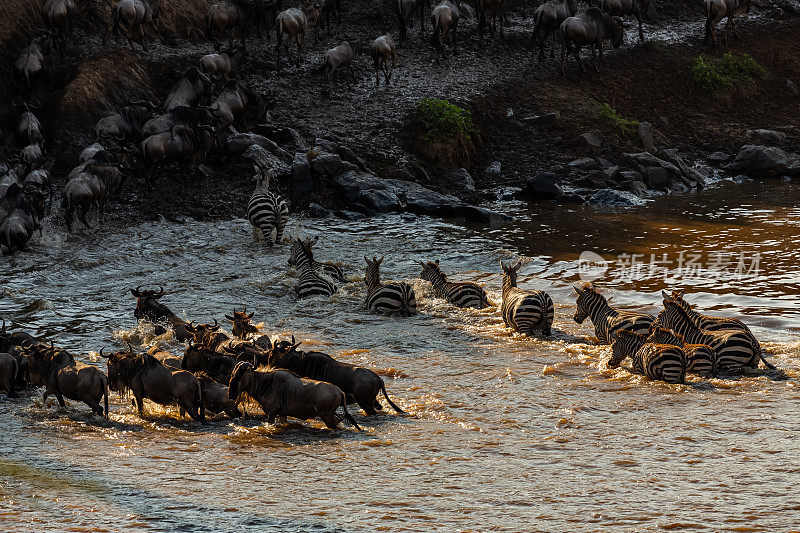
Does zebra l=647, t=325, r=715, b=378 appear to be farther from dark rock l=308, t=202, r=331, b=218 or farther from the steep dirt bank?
the steep dirt bank

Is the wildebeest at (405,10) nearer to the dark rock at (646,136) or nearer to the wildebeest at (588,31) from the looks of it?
the wildebeest at (588,31)

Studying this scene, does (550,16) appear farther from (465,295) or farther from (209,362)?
(209,362)

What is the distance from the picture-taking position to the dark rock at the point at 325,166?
682 inches

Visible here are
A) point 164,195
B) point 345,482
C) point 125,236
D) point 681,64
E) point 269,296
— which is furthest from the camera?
point 681,64

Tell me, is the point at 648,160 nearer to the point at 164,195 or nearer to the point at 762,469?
the point at 164,195

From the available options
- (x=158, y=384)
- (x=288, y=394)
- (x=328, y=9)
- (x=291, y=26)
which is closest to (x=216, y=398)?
(x=158, y=384)

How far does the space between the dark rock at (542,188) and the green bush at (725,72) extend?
8.18 meters

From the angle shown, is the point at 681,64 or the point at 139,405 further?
the point at 681,64

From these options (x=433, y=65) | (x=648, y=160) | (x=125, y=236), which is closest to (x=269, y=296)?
(x=125, y=236)

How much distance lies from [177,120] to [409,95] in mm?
6565

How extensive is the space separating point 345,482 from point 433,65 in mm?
18688

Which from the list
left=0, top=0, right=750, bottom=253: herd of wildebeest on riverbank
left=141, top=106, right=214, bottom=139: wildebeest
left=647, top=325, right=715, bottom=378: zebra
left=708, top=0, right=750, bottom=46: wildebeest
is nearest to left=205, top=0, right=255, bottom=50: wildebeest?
left=0, top=0, right=750, bottom=253: herd of wildebeest on riverbank

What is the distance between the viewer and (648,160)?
64.8 ft

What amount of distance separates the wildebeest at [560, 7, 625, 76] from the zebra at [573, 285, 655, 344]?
14.6 meters
